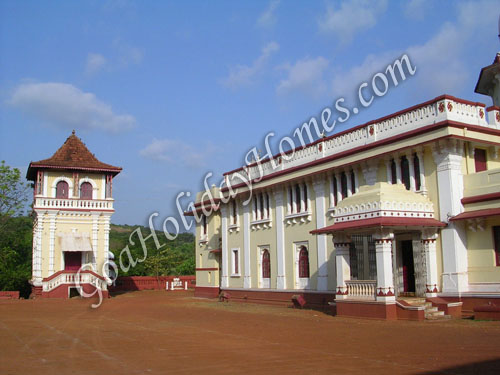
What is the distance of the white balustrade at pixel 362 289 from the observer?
1767 centimetres

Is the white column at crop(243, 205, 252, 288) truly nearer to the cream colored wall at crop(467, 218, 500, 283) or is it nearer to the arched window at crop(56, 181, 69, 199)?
the arched window at crop(56, 181, 69, 199)

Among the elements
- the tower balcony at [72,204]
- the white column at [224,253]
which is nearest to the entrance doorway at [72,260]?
the tower balcony at [72,204]

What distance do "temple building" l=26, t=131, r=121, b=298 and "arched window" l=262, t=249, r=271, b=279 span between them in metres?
11.2

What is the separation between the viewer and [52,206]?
106 feet

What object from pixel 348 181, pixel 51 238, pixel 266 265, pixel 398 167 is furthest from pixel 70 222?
pixel 398 167

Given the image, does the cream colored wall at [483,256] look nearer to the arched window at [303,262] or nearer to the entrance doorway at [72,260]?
Result: the arched window at [303,262]

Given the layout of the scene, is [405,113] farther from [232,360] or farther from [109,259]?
[109,259]

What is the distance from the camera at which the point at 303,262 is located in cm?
2425

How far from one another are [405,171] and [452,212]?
8.61 feet

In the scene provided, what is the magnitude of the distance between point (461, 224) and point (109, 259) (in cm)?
2392

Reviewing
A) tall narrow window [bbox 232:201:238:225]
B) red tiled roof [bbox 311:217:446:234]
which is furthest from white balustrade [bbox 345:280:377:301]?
tall narrow window [bbox 232:201:238:225]

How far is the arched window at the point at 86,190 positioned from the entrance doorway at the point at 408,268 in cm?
2148

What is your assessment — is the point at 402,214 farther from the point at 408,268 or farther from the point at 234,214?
the point at 234,214

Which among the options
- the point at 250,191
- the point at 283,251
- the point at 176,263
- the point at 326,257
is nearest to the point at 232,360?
the point at 326,257
